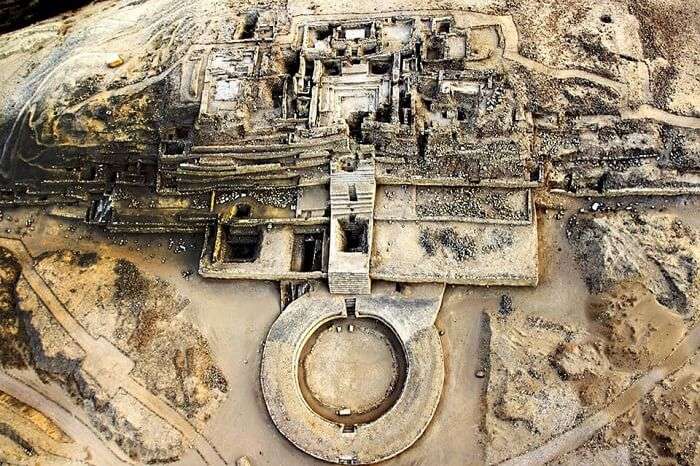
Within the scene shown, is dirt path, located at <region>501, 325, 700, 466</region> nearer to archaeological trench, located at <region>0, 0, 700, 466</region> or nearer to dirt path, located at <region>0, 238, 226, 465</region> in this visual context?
archaeological trench, located at <region>0, 0, 700, 466</region>

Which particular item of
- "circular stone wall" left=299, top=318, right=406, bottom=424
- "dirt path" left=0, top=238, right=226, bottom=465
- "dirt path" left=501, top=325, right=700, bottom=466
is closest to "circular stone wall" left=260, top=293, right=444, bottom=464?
"circular stone wall" left=299, top=318, right=406, bottom=424

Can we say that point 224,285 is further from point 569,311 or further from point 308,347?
point 569,311

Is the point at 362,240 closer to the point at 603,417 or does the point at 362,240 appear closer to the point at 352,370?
the point at 352,370

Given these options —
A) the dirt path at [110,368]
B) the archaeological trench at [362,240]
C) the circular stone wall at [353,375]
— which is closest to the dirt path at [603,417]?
the archaeological trench at [362,240]

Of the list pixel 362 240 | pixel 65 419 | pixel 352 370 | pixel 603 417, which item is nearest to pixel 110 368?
pixel 65 419

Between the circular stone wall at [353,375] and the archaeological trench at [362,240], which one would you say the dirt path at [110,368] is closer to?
the archaeological trench at [362,240]
